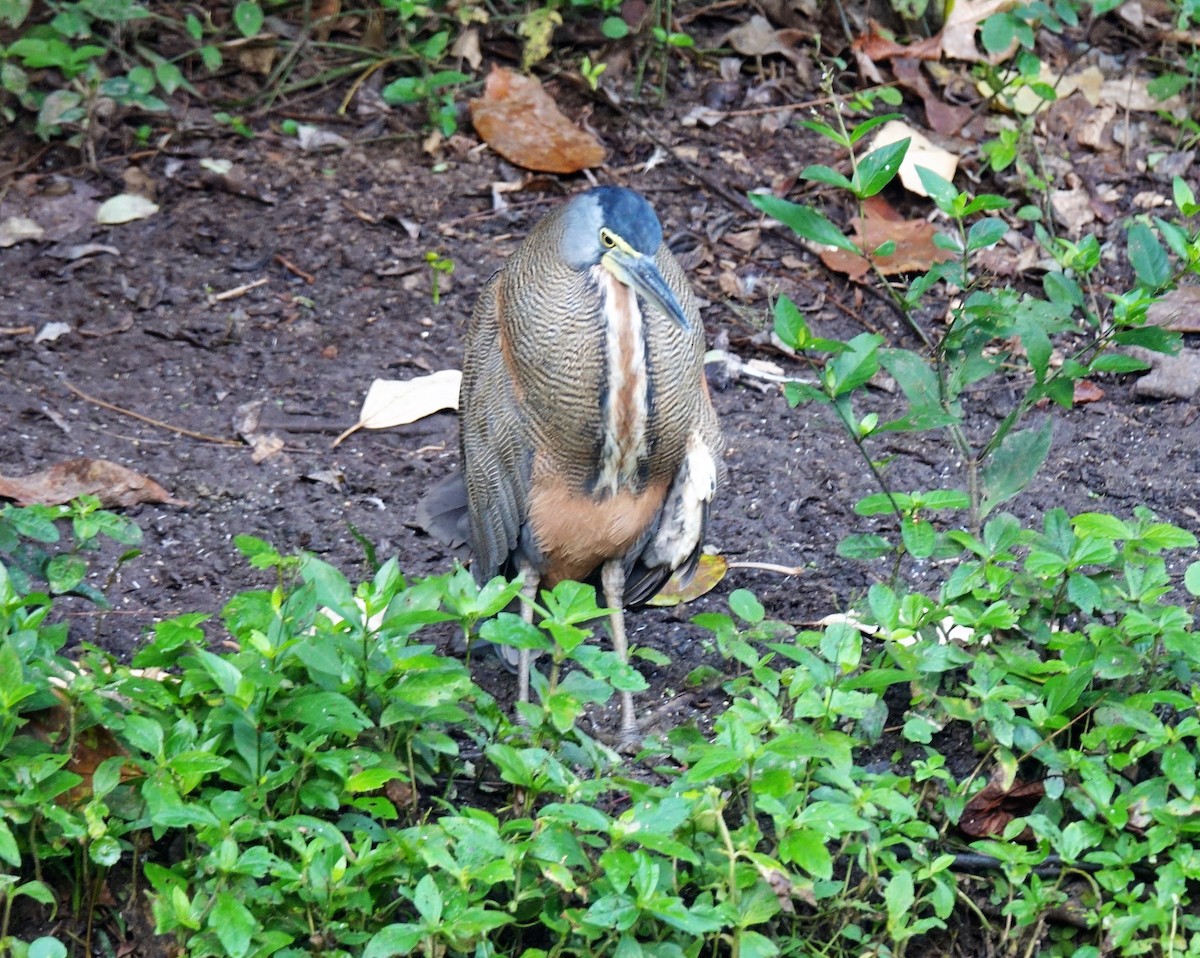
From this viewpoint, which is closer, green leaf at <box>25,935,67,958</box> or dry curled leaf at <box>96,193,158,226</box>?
green leaf at <box>25,935,67,958</box>

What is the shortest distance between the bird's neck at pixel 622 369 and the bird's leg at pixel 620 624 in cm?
49

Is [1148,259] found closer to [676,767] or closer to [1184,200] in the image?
[1184,200]

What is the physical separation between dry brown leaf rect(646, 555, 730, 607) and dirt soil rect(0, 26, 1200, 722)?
4 centimetres

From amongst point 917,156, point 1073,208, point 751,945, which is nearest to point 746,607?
point 751,945

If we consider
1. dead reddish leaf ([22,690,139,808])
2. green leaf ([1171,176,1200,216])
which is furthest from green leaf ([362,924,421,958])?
green leaf ([1171,176,1200,216])

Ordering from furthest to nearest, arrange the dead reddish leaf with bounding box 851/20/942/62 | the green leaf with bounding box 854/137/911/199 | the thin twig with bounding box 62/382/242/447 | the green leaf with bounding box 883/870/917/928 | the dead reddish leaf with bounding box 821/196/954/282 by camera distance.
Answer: the dead reddish leaf with bounding box 851/20/942/62 → the dead reddish leaf with bounding box 821/196/954/282 → the thin twig with bounding box 62/382/242/447 → the green leaf with bounding box 854/137/911/199 → the green leaf with bounding box 883/870/917/928

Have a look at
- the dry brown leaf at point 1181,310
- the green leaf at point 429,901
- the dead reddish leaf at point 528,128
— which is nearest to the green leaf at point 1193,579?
the green leaf at point 429,901

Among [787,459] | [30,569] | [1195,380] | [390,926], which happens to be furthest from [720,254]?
[390,926]

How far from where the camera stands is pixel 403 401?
5.77 m

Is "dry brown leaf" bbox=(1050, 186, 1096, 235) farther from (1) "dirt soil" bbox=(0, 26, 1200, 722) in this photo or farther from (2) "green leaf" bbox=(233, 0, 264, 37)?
(2) "green leaf" bbox=(233, 0, 264, 37)

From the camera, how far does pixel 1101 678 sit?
12.4ft

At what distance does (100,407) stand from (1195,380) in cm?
416

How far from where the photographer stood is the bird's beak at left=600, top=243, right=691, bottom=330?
4.11 m

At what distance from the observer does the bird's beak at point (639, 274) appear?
411 centimetres
